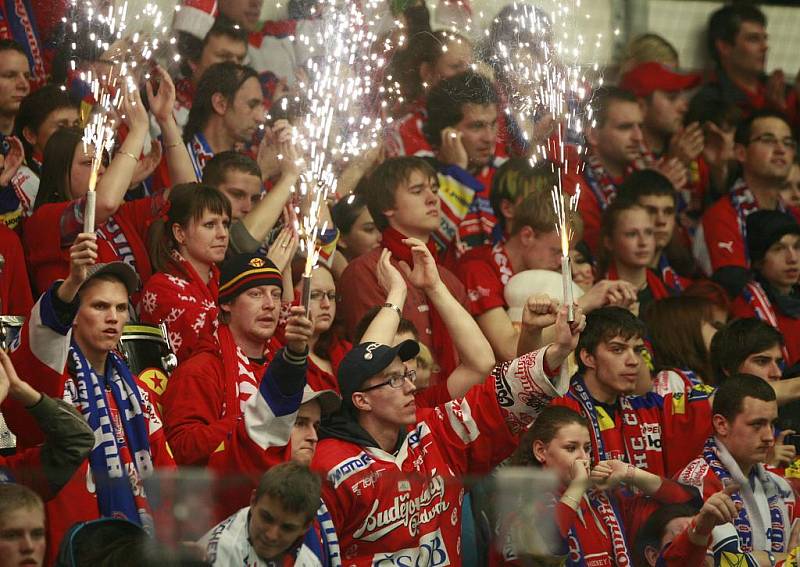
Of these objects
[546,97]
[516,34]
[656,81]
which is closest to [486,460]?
[546,97]

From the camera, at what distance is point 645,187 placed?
6.89 m

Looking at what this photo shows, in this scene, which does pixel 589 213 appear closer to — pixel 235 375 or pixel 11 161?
pixel 235 375

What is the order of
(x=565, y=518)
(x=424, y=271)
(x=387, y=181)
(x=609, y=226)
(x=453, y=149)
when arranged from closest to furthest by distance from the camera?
(x=565, y=518) < (x=424, y=271) < (x=387, y=181) < (x=453, y=149) < (x=609, y=226)

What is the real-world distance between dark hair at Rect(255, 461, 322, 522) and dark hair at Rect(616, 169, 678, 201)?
11.7 feet

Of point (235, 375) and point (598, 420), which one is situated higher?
point (235, 375)

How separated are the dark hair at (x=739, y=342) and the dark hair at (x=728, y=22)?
10.8 feet

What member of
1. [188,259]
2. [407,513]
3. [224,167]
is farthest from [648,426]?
[224,167]

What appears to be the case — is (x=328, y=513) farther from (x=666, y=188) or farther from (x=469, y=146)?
(x=666, y=188)

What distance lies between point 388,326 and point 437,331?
0.65 metres

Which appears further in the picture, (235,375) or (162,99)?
(162,99)

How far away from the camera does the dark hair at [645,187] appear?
6.86 metres

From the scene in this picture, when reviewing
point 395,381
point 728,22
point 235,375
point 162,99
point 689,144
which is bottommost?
point 395,381

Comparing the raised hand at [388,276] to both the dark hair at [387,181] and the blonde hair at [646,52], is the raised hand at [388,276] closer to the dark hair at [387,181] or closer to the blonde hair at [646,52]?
the dark hair at [387,181]

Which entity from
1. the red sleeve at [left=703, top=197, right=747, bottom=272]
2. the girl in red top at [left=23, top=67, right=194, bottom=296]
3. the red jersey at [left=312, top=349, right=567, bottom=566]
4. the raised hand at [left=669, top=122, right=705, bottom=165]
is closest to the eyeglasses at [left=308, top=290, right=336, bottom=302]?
the girl in red top at [left=23, top=67, right=194, bottom=296]
